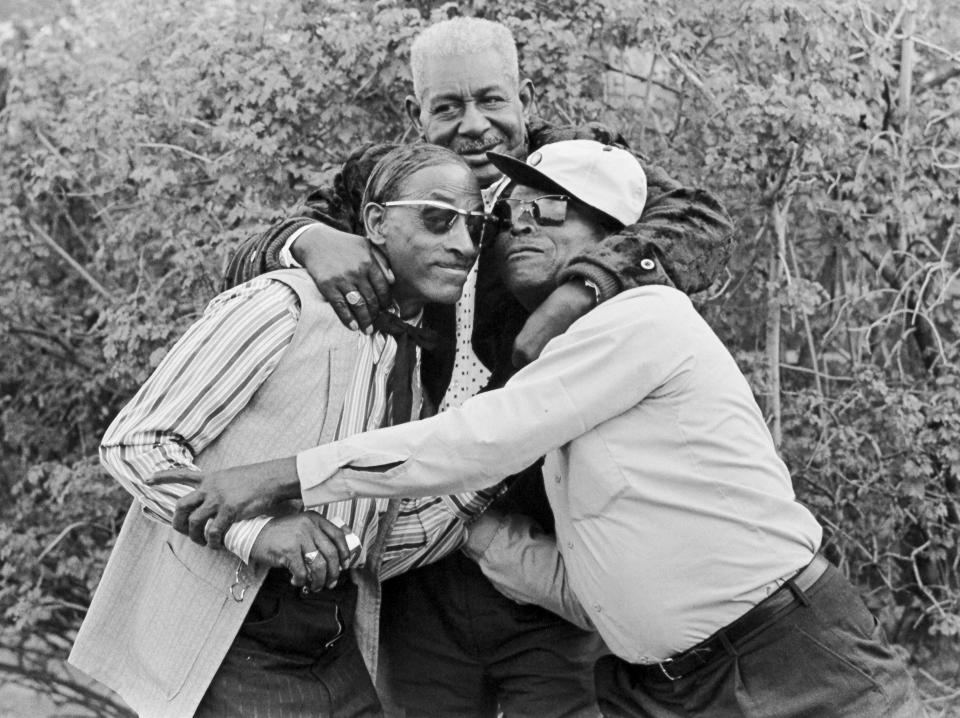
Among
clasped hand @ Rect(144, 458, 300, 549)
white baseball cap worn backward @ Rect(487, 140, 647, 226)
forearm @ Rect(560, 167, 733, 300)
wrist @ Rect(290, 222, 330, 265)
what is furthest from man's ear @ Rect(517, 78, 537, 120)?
clasped hand @ Rect(144, 458, 300, 549)

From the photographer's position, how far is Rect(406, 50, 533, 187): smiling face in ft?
11.9

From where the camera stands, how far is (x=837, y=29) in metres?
5.32

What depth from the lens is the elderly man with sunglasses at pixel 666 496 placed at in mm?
2693

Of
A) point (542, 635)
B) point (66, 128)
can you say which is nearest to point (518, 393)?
point (542, 635)

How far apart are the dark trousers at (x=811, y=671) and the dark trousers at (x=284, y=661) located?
86 cm

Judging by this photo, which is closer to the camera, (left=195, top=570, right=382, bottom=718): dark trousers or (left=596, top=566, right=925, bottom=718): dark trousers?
(left=596, top=566, right=925, bottom=718): dark trousers

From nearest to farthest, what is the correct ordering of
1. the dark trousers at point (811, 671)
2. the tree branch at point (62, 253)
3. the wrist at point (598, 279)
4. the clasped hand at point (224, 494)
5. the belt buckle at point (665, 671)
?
the clasped hand at point (224, 494), the dark trousers at point (811, 671), the belt buckle at point (665, 671), the wrist at point (598, 279), the tree branch at point (62, 253)

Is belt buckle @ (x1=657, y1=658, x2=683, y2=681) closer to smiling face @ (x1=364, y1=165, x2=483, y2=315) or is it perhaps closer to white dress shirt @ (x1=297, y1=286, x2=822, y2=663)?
white dress shirt @ (x1=297, y1=286, x2=822, y2=663)

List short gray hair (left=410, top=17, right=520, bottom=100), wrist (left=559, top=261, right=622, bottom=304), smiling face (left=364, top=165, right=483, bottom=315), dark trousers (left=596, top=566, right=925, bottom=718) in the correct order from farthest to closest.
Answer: short gray hair (left=410, top=17, right=520, bottom=100)
smiling face (left=364, top=165, right=483, bottom=315)
wrist (left=559, top=261, right=622, bottom=304)
dark trousers (left=596, top=566, right=925, bottom=718)

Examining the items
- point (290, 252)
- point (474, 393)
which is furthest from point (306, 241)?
point (474, 393)

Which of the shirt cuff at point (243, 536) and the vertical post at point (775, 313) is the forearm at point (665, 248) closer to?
the shirt cuff at point (243, 536)

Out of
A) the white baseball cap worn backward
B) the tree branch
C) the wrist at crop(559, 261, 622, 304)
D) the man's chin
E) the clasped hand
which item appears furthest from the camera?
the tree branch

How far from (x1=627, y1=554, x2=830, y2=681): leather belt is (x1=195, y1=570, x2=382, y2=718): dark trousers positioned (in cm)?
79

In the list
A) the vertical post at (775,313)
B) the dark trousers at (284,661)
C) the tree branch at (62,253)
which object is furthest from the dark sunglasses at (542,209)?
the tree branch at (62,253)
